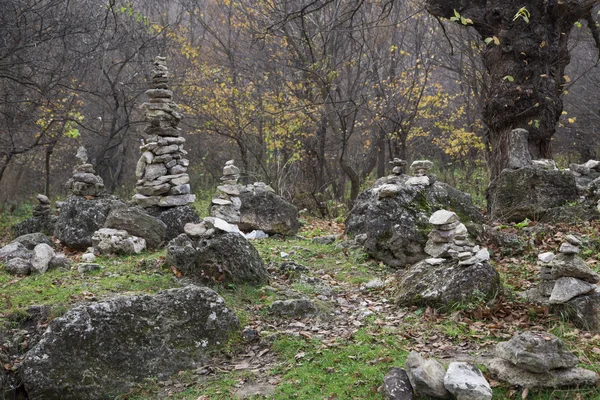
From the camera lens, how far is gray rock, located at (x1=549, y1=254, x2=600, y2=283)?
521cm

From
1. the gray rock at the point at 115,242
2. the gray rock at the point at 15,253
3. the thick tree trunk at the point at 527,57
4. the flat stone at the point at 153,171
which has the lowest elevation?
the gray rock at the point at 15,253

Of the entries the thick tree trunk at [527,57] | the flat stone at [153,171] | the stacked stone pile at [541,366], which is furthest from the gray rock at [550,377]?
the flat stone at [153,171]

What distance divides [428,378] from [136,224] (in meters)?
6.08

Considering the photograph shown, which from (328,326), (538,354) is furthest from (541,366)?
(328,326)

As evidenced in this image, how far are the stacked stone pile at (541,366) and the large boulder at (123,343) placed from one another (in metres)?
2.68

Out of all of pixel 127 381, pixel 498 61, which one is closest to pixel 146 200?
pixel 127 381

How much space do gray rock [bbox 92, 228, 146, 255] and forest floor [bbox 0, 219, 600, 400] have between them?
441mm

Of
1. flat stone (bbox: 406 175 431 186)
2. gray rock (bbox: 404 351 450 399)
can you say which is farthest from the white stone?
gray rock (bbox: 404 351 450 399)

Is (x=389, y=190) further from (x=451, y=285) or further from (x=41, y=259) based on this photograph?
(x=41, y=259)

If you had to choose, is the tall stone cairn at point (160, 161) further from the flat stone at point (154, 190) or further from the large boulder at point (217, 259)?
the large boulder at point (217, 259)

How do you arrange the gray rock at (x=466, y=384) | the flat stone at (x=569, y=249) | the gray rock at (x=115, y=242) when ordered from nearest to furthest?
the gray rock at (x=466, y=384) → the flat stone at (x=569, y=249) → the gray rock at (x=115, y=242)

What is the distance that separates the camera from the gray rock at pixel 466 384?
149 inches

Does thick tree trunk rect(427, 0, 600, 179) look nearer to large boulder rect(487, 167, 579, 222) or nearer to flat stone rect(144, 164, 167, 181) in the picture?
large boulder rect(487, 167, 579, 222)

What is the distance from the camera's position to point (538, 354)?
3.98 meters
